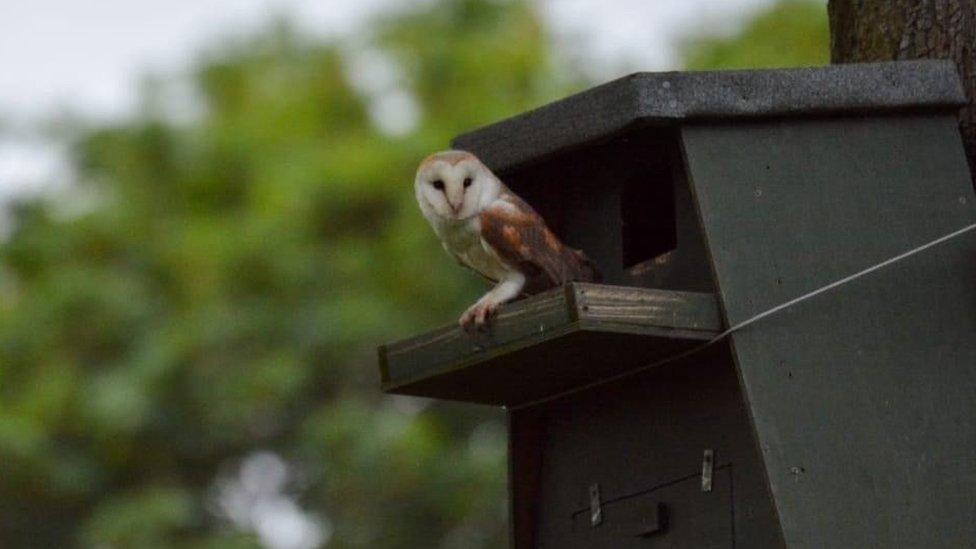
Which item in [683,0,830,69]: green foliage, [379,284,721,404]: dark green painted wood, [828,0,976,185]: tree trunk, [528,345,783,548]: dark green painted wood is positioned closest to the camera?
[379,284,721,404]: dark green painted wood

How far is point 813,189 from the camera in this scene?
12.5 ft

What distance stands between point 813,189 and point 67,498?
36.1 feet

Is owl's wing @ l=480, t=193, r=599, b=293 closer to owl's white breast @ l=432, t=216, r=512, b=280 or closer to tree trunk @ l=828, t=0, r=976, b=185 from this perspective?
owl's white breast @ l=432, t=216, r=512, b=280

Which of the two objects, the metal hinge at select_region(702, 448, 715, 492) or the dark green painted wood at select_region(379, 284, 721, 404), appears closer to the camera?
the dark green painted wood at select_region(379, 284, 721, 404)

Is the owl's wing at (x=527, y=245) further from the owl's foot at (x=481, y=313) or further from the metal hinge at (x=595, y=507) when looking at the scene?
the metal hinge at (x=595, y=507)

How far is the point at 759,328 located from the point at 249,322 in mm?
10632

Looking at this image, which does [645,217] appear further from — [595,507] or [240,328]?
[240,328]

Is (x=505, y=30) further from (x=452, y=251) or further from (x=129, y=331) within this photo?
(x=452, y=251)

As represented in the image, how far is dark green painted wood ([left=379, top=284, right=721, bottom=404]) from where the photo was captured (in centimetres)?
355

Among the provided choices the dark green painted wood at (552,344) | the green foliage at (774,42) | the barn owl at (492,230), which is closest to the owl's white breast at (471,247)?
the barn owl at (492,230)

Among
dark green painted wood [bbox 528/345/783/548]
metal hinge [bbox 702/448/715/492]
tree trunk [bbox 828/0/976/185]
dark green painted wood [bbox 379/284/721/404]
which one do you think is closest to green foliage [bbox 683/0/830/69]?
tree trunk [bbox 828/0/976/185]

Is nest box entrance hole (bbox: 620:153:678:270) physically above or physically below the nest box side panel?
above

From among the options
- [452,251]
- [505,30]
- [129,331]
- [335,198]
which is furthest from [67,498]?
[452,251]

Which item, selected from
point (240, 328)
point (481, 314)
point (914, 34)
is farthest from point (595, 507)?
point (240, 328)
